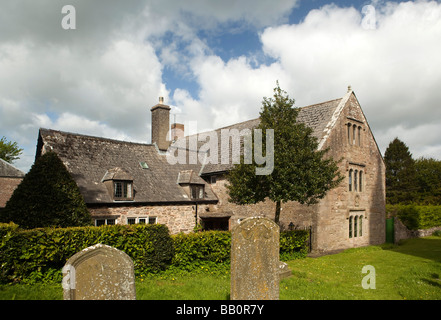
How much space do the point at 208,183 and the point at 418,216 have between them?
24469 millimetres

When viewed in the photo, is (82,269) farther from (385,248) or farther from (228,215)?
(385,248)

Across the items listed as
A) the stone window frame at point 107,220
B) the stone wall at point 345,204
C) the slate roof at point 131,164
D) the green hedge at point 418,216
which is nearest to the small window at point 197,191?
the slate roof at point 131,164

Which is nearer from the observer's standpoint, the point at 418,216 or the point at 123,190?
the point at 123,190

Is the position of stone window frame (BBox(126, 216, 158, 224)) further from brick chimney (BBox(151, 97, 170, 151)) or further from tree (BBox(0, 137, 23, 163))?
tree (BBox(0, 137, 23, 163))

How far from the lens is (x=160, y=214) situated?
21172 mm

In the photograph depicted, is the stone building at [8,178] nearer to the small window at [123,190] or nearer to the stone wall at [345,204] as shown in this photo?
the small window at [123,190]

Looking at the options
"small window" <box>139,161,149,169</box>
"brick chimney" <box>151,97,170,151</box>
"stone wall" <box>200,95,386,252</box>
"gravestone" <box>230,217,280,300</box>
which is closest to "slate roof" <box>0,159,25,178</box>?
"brick chimney" <box>151,97,170,151</box>

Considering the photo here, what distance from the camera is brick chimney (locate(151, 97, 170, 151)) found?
89.9ft

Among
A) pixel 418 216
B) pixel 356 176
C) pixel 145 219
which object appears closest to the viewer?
pixel 145 219

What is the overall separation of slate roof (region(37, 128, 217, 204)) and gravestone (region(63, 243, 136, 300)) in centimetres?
1181

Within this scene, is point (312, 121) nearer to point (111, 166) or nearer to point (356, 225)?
point (356, 225)

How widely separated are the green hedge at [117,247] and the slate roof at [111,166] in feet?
19.8

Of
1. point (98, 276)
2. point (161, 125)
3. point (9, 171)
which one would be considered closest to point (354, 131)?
point (161, 125)

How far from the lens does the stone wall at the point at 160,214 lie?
1867cm
